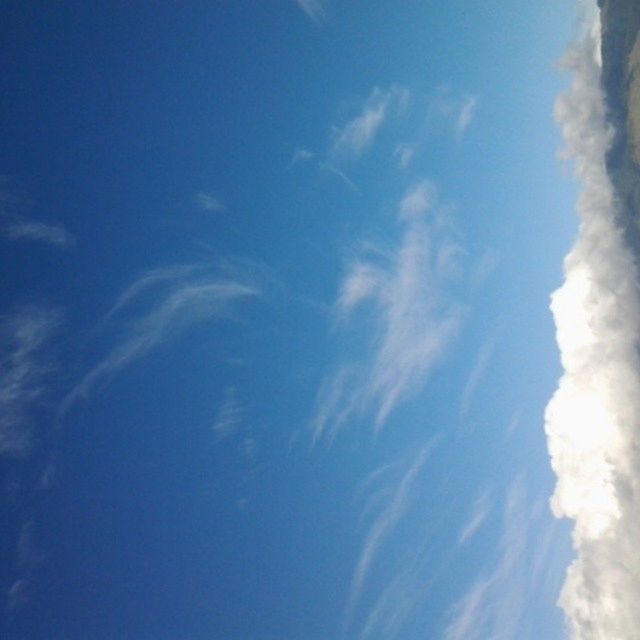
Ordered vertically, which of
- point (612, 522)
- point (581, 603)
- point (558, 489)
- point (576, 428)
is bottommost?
point (581, 603)

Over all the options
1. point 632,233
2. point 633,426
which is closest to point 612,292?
point 632,233

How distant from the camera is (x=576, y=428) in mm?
25719

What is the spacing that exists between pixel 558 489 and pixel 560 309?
31.9 ft

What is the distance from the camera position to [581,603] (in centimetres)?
2620

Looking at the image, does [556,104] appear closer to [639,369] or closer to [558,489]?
[639,369]

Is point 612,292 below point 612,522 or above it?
above

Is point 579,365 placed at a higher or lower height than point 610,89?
lower

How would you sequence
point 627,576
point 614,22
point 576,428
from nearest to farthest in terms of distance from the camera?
point 614,22, point 627,576, point 576,428

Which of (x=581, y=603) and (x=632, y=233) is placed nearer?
(x=632, y=233)

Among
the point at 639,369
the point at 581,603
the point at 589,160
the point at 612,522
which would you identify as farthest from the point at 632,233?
the point at 581,603

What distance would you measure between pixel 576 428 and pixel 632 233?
1013 cm

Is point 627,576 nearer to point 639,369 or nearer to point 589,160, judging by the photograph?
point 639,369

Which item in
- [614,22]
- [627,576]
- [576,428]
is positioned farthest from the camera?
[576,428]

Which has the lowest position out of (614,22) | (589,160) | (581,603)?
(581,603)
